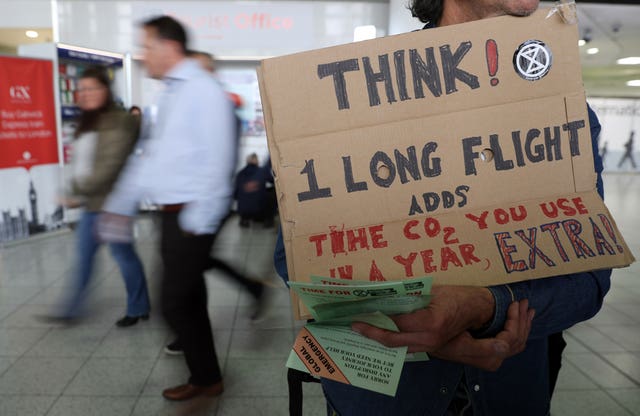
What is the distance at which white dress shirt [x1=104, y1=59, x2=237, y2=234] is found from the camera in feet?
6.86

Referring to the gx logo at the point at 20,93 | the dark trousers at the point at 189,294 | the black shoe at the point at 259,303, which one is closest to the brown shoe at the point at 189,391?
the dark trousers at the point at 189,294

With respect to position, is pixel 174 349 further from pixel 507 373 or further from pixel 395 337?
pixel 395 337

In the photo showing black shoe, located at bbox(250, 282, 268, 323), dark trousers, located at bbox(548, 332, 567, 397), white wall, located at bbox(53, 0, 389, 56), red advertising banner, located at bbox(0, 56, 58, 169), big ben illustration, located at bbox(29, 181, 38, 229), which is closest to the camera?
dark trousers, located at bbox(548, 332, 567, 397)

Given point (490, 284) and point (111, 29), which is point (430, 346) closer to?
point (490, 284)

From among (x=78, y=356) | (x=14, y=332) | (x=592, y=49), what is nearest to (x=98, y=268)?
(x=14, y=332)

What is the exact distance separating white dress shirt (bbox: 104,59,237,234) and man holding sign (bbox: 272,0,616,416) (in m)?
1.29

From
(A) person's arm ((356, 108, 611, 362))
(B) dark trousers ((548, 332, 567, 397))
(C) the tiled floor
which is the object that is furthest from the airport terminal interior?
(B) dark trousers ((548, 332, 567, 397))

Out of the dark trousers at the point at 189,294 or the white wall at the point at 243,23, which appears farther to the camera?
the white wall at the point at 243,23

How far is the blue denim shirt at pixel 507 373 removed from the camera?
789 mm

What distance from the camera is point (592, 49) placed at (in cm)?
925

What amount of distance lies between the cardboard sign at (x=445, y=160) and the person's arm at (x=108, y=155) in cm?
223

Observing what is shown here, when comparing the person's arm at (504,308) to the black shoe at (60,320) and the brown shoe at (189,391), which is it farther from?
the black shoe at (60,320)

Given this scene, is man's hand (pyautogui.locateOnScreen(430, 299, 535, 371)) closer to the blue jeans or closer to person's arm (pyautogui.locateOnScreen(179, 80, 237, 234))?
person's arm (pyautogui.locateOnScreen(179, 80, 237, 234))

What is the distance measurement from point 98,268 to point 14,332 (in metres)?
1.40
